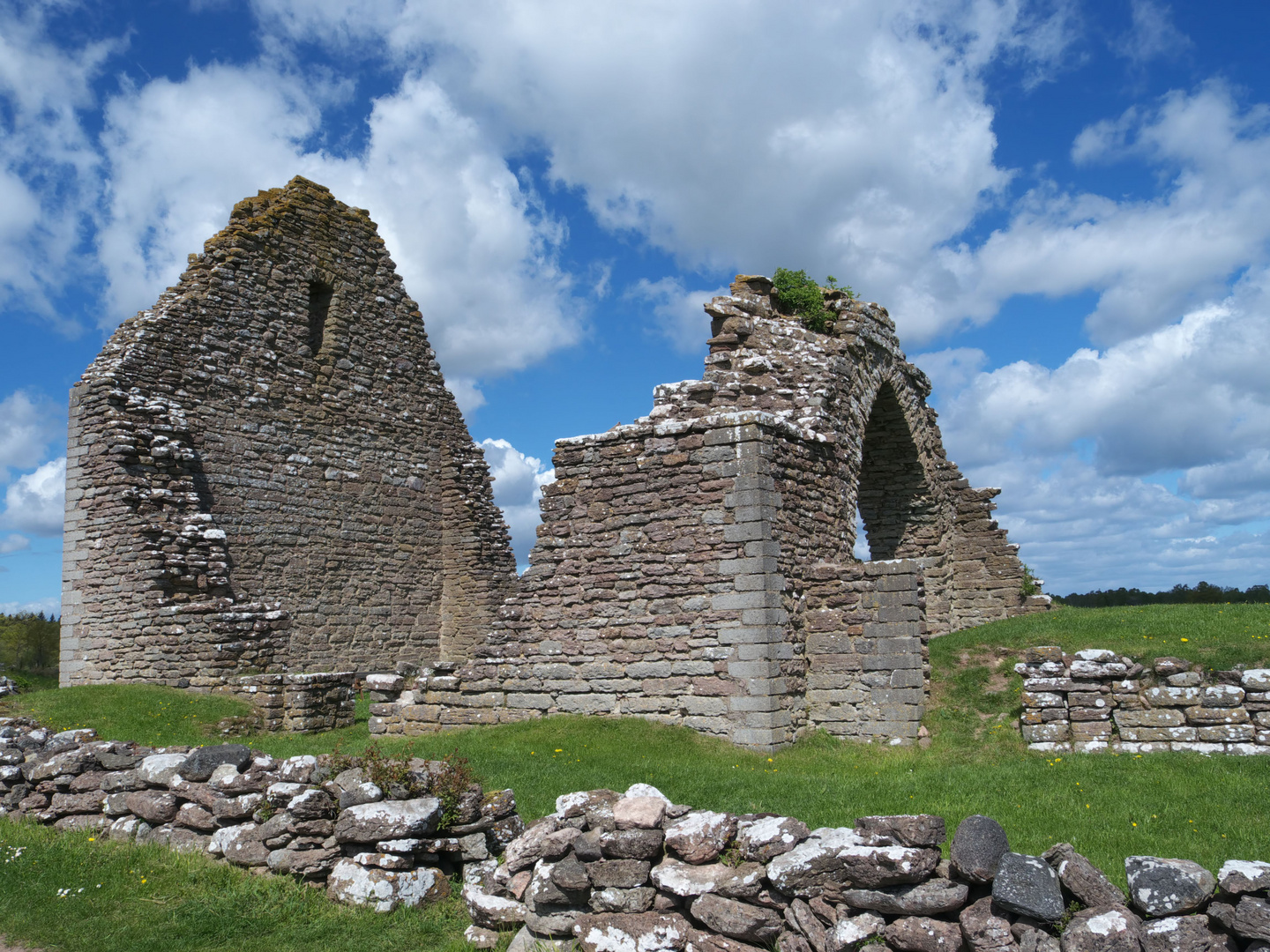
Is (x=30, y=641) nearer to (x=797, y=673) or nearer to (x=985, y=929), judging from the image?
(x=797, y=673)

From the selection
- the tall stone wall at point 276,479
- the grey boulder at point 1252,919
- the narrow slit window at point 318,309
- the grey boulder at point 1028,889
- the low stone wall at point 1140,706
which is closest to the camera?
the grey boulder at point 1252,919

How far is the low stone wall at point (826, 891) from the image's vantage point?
4.44 metres

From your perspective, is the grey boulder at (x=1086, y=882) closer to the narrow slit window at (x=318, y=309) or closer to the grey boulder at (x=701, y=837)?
the grey boulder at (x=701, y=837)

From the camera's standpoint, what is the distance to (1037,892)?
4.58m

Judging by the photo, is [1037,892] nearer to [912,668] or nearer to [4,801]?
[912,668]

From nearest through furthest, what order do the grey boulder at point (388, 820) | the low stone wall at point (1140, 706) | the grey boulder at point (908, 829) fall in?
the grey boulder at point (908, 829) < the grey boulder at point (388, 820) < the low stone wall at point (1140, 706)

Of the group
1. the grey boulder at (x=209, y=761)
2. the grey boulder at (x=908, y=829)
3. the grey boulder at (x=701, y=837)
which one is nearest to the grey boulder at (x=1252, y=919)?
the grey boulder at (x=908, y=829)

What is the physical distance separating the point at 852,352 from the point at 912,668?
5674 mm

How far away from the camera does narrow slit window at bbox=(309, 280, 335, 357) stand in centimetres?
2170

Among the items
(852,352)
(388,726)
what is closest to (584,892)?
(388,726)

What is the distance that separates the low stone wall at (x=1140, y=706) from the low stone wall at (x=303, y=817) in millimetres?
6920

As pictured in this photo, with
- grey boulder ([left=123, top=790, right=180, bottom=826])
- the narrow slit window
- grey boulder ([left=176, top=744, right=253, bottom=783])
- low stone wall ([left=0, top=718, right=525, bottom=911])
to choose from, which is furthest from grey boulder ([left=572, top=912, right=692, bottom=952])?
the narrow slit window

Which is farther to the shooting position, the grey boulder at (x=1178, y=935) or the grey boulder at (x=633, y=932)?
the grey boulder at (x=633, y=932)

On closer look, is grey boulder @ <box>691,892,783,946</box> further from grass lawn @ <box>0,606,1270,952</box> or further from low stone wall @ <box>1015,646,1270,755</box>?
low stone wall @ <box>1015,646,1270,755</box>
